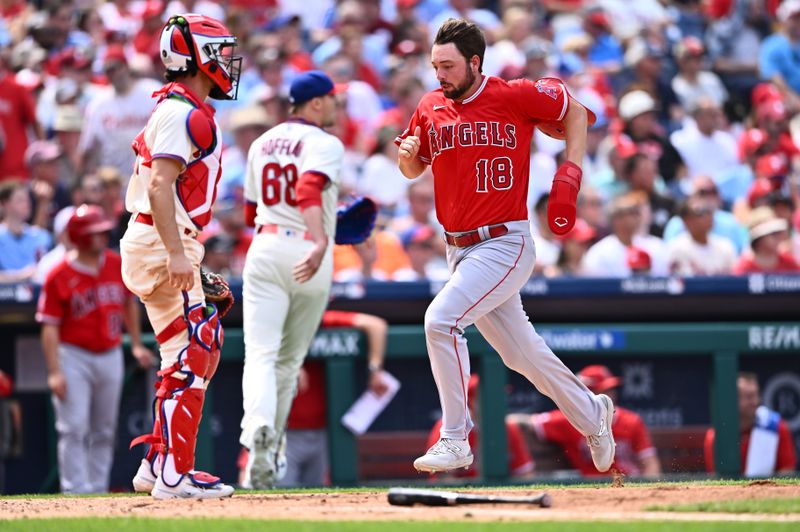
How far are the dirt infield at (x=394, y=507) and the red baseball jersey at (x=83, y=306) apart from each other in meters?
2.81

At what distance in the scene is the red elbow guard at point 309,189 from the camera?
7520 millimetres

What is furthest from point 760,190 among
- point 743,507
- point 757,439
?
point 743,507

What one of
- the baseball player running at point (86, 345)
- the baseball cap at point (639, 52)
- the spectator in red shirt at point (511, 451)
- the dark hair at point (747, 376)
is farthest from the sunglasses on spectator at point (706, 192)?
the baseball player running at point (86, 345)

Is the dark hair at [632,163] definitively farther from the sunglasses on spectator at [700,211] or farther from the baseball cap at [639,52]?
the baseball cap at [639,52]

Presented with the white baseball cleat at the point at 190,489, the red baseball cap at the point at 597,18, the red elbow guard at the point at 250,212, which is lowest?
the white baseball cleat at the point at 190,489

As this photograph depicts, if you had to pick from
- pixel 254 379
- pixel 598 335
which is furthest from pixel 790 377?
pixel 254 379

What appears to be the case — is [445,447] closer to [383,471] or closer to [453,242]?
[453,242]

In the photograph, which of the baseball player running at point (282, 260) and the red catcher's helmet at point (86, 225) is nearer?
the baseball player running at point (282, 260)

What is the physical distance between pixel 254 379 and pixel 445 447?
6.14 ft

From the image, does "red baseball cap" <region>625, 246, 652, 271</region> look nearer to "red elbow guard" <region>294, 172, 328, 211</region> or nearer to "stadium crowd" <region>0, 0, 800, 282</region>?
"stadium crowd" <region>0, 0, 800, 282</region>

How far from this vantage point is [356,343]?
9.54 metres

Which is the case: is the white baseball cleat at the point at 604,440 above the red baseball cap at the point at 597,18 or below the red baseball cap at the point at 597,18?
below

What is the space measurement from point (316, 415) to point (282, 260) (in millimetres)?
1910

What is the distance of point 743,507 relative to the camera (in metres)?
5.53
